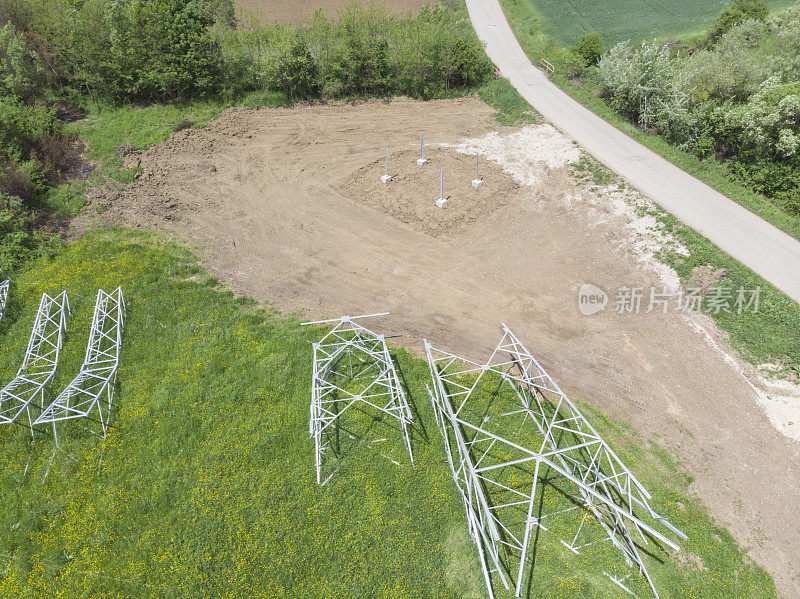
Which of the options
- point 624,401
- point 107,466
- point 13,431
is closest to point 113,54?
point 13,431

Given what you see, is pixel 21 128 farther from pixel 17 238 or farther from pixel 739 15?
pixel 739 15

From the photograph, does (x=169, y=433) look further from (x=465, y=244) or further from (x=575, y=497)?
(x=465, y=244)

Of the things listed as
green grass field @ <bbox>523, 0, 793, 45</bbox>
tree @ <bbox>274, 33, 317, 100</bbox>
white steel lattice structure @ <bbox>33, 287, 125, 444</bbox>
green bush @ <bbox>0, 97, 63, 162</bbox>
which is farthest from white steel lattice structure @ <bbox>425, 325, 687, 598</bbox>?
green grass field @ <bbox>523, 0, 793, 45</bbox>

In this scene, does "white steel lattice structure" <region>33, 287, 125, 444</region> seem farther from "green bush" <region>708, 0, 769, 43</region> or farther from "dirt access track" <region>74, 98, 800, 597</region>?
"green bush" <region>708, 0, 769, 43</region>

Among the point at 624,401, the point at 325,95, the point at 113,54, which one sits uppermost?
the point at 113,54

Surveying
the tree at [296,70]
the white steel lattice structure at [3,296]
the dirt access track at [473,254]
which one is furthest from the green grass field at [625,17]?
the white steel lattice structure at [3,296]

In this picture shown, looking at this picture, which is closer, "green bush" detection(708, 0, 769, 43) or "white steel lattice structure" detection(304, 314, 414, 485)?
"white steel lattice structure" detection(304, 314, 414, 485)
